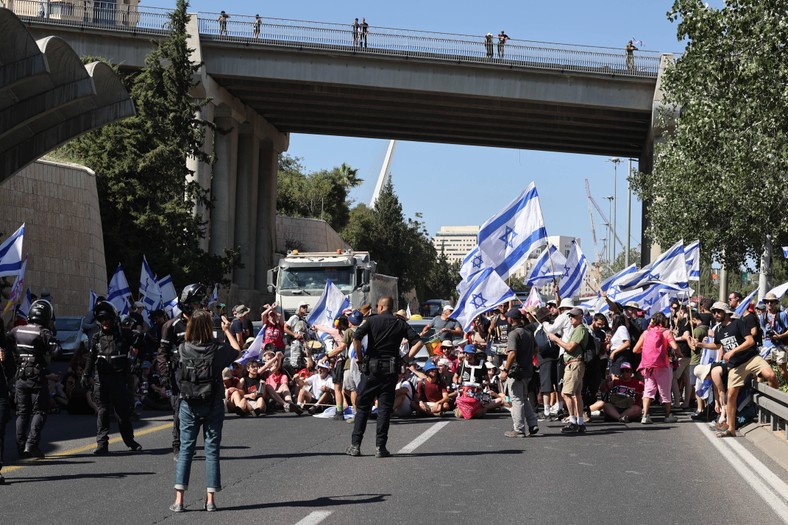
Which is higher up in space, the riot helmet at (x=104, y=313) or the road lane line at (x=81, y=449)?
the riot helmet at (x=104, y=313)

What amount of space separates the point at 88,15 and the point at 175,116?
5.92 meters

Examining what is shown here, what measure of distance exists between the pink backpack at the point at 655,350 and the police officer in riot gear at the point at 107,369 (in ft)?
26.5

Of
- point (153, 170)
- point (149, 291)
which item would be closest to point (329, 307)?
point (149, 291)

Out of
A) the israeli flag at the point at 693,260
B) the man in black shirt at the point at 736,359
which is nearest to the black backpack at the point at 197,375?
the man in black shirt at the point at 736,359

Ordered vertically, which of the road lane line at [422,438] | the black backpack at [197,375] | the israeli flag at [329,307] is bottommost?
the road lane line at [422,438]

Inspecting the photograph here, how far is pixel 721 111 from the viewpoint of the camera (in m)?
22.4

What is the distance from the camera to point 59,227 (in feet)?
132

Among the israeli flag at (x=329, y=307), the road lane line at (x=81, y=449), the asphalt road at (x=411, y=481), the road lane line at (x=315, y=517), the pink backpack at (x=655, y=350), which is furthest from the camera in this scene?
the israeli flag at (x=329, y=307)

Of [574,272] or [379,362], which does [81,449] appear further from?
[574,272]

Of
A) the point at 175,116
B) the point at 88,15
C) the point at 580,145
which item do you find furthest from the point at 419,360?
the point at 580,145

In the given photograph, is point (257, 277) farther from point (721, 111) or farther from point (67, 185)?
point (721, 111)

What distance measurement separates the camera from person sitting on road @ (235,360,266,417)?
58.3 ft

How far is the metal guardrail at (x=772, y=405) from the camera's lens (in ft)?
44.2

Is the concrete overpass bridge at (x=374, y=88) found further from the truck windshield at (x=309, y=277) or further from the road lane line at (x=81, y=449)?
the road lane line at (x=81, y=449)
